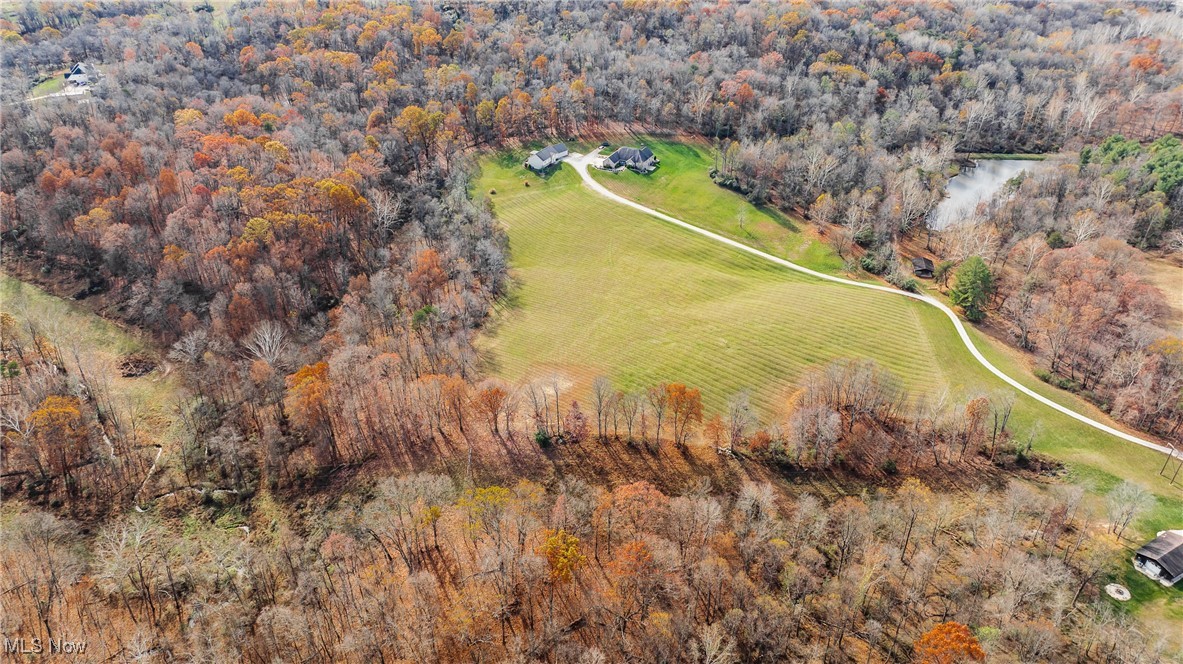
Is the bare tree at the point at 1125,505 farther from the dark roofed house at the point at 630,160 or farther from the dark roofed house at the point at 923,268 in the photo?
the dark roofed house at the point at 630,160

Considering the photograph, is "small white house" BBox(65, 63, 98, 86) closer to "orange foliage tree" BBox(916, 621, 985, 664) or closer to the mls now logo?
the mls now logo

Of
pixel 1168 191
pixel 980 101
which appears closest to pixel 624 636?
pixel 1168 191

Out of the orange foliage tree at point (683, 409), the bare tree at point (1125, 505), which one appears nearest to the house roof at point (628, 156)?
the orange foliage tree at point (683, 409)

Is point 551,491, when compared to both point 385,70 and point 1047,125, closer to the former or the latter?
point 385,70

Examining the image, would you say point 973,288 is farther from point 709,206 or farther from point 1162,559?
point 709,206

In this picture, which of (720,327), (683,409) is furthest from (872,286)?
(683,409)
